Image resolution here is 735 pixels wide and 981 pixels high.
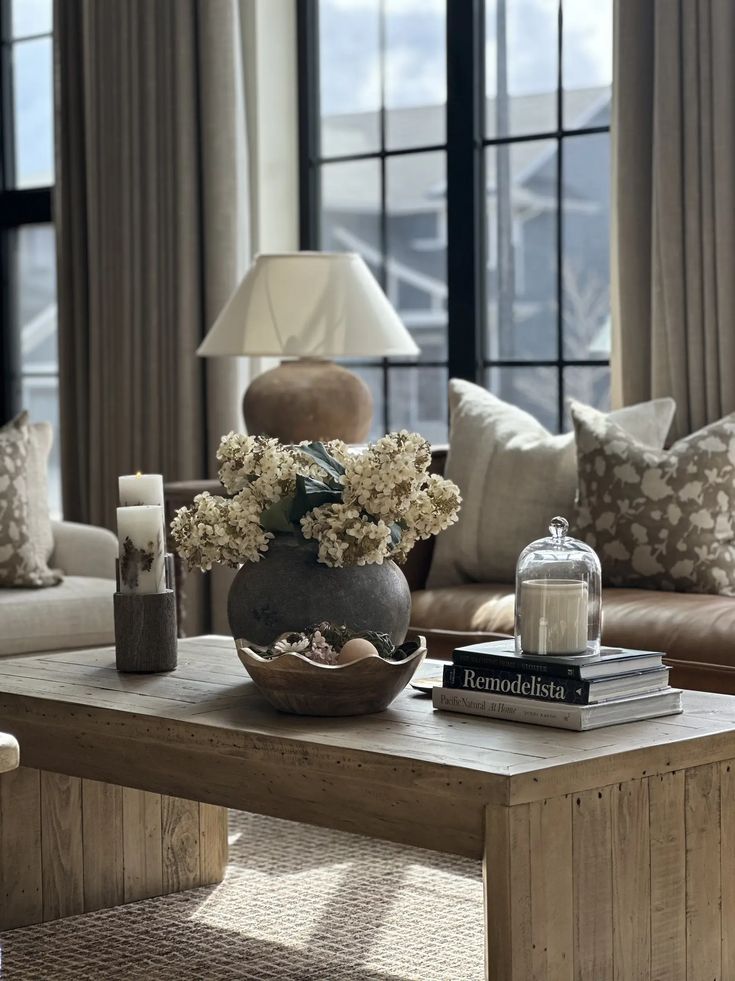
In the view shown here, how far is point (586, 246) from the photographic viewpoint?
183 inches

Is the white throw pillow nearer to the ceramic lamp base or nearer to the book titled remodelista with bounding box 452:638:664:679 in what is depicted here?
the ceramic lamp base

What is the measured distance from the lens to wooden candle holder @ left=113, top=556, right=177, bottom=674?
2.61m

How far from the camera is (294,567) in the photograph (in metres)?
2.40

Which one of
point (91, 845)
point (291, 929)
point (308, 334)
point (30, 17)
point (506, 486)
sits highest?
point (30, 17)

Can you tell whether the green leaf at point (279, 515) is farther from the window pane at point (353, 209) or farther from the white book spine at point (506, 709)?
the window pane at point (353, 209)

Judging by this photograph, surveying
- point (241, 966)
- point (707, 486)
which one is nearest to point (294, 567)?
point (241, 966)

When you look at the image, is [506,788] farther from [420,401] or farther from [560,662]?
[420,401]

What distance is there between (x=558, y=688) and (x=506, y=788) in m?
0.30

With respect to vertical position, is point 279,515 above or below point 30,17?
below

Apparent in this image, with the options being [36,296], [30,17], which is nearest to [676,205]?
[36,296]

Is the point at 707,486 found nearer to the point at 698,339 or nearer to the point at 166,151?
the point at 698,339

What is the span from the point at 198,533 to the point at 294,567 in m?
0.16

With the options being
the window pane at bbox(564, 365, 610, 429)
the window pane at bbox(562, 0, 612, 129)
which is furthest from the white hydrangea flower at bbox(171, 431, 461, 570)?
the window pane at bbox(562, 0, 612, 129)

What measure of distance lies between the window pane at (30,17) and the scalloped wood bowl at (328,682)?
4.56m
